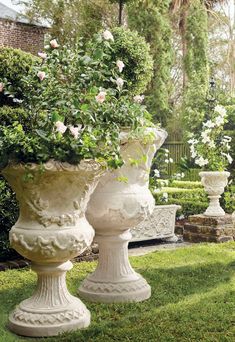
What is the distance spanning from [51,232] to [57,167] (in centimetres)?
45

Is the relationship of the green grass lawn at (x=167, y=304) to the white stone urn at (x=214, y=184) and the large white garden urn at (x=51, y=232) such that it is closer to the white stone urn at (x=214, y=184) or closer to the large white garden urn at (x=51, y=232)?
the large white garden urn at (x=51, y=232)

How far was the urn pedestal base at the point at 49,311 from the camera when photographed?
12.3ft

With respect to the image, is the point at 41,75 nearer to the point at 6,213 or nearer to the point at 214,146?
the point at 6,213

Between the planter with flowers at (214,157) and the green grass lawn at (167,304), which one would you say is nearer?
the green grass lawn at (167,304)

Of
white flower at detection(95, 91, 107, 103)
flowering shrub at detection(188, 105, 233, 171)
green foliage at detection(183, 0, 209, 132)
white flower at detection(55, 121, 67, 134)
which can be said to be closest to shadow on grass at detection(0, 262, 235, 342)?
white flower at detection(55, 121, 67, 134)

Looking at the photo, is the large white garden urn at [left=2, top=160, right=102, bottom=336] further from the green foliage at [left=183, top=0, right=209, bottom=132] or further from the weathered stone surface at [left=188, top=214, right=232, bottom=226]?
the green foliage at [left=183, top=0, right=209, bottom=132]

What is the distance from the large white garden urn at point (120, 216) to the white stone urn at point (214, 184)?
154 inches

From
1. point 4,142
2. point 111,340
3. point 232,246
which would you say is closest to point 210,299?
point 111,340

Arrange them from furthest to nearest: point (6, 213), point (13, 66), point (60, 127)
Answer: point (6, 213), point (13, 66), point (60, 127)

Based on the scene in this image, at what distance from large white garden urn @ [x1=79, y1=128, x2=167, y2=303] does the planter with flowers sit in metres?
3.94

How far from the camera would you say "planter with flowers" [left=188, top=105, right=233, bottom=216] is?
333 inches

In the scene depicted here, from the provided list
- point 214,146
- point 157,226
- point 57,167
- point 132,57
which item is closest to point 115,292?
point 57,167

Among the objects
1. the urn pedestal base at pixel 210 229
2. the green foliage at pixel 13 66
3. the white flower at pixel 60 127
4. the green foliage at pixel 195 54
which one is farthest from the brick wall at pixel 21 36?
the white flower at pixel 60 127

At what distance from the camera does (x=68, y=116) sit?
3770 millimetres
